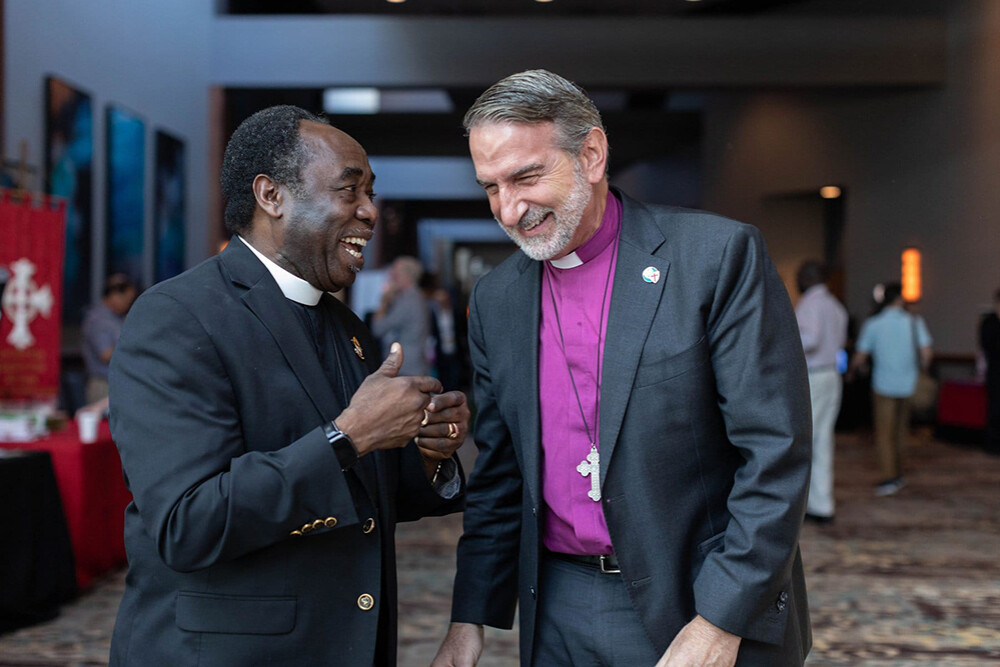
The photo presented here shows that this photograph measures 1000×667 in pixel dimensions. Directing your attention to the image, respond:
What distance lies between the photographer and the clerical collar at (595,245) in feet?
6.09

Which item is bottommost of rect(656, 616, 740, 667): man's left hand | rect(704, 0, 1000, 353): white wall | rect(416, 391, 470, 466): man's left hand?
rect(656, 616, 740, 667): man's left hand

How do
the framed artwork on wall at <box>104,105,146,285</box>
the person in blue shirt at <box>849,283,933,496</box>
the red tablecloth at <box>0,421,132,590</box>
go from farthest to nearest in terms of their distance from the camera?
the framed artwork on wall at <box>104,105,146,285</box>, the person in blue shirt at <box>849,283,933,496</box>, the red tablecloth at <box>0,421,132,590</box>

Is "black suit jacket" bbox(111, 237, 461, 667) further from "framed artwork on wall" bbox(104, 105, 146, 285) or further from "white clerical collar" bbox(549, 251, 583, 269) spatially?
"framed artwork on wall" bbox(104, 105, 146, 285)

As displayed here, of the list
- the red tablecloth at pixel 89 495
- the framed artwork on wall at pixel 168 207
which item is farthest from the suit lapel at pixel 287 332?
the framed artwork on wall at pixel 168 207

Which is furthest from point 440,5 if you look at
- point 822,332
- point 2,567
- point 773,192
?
point 2,567

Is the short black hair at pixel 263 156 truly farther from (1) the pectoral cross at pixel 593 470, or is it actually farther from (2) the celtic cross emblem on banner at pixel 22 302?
(2) the celtic cross emblem on banner at pixel 22 302

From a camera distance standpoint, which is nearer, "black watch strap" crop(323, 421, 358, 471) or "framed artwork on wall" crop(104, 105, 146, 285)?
"black watch strap" crop(323, 421, 358, 471)


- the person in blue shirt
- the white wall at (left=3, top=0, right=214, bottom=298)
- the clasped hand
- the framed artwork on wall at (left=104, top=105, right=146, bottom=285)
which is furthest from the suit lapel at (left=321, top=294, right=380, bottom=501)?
the framed artwork on wall at (left=104, top=105, right=146, bottom=285)

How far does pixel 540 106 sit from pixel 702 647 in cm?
91

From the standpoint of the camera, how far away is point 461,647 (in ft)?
6.34

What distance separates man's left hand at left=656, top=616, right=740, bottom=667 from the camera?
5.24ft

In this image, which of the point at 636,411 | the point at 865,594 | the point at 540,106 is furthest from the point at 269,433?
the point at 865,594

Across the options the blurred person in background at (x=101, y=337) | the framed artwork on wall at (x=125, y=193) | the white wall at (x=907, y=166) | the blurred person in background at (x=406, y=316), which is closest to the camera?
the blurred person in background at (x=101, y=337)

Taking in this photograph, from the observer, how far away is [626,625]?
1.74 meters
